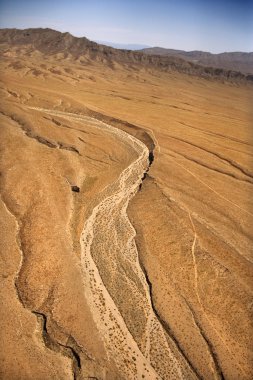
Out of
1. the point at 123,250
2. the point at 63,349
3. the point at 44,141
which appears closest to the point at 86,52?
the point at 44,141

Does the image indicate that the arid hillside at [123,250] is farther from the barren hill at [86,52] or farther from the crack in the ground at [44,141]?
the barren hill at [86,52]

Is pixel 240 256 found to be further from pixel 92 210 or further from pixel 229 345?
pixel 92 210

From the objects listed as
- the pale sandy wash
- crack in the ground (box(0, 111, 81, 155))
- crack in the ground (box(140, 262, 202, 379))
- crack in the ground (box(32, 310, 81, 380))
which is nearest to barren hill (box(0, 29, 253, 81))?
crack in the ground (box(0, 111, 81, 155))

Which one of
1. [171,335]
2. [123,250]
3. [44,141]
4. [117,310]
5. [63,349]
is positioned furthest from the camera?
[44,141]

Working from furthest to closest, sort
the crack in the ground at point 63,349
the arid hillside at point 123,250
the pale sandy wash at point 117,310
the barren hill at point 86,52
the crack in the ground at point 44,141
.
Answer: the barren hill at point 86,52, the crack in the ground at point 44,141, the arid hillside at point 123,250, the pale sandy wash at point 117,310, the crack in the ground at point 63,349

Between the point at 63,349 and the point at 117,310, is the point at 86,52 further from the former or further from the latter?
the point at 63,349

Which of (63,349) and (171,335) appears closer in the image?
(63,349)

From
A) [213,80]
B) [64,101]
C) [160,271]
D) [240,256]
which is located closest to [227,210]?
[240,256]

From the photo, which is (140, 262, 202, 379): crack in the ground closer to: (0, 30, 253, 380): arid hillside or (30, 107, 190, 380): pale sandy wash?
(0, 30, 253, 380): arid hillside

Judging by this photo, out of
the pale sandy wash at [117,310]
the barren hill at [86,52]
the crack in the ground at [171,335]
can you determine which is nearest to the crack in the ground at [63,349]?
the pale sandy wash at [117,310]
